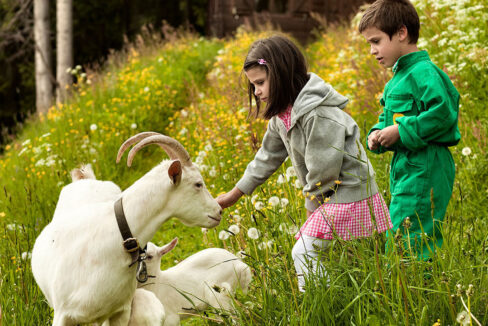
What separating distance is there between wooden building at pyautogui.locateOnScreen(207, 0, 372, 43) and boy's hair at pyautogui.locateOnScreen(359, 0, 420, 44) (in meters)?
14.3

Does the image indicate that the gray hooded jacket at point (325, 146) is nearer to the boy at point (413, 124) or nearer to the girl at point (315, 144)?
the girl at point (315, 144)

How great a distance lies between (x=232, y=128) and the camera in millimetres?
6145

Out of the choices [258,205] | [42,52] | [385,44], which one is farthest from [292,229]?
[42,52]

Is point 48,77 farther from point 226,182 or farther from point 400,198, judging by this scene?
point 400,198

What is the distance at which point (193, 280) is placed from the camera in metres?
3.53

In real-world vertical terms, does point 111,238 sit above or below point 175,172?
below

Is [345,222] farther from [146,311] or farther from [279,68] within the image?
[146,311]

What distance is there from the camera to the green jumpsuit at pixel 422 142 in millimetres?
3002

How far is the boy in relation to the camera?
3.01 metres

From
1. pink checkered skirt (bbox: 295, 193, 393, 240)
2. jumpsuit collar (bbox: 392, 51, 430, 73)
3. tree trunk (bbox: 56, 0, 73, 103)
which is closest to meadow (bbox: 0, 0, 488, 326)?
pink checkered skirt (bbox: 295, 193, 393, 240)

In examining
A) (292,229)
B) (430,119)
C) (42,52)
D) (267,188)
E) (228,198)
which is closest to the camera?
(430,119)

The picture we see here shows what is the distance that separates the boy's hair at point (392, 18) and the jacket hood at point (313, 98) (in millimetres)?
413

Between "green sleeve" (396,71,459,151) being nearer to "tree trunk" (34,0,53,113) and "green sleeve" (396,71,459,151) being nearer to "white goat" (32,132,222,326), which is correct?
"white goat" (32,132,222,326)

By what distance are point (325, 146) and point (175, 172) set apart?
88 cm
